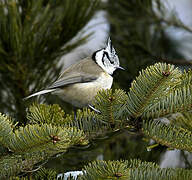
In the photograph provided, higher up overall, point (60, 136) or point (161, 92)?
point (161, 92)

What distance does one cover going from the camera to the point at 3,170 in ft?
2.98

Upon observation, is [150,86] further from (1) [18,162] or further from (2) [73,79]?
(2) [73,79]

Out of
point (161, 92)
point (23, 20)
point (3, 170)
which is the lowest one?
point (3, 170)

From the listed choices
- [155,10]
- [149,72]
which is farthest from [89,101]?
[155,10]

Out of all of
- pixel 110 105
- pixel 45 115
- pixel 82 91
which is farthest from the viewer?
pixel 82 91

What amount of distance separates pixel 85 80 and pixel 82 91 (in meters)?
0.07

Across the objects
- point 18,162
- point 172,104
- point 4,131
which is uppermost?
point 172,104

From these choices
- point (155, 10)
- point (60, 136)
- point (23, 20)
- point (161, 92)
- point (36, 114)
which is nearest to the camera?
point (60, 136)

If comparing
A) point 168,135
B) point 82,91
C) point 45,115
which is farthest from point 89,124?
point 82,91

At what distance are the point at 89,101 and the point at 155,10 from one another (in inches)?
46.4

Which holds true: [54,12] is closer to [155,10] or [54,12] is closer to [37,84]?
[37,84]

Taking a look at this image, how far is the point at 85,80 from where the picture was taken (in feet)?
5.28

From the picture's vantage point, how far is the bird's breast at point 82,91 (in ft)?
5.10

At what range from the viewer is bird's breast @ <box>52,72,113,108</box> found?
1.55 m
